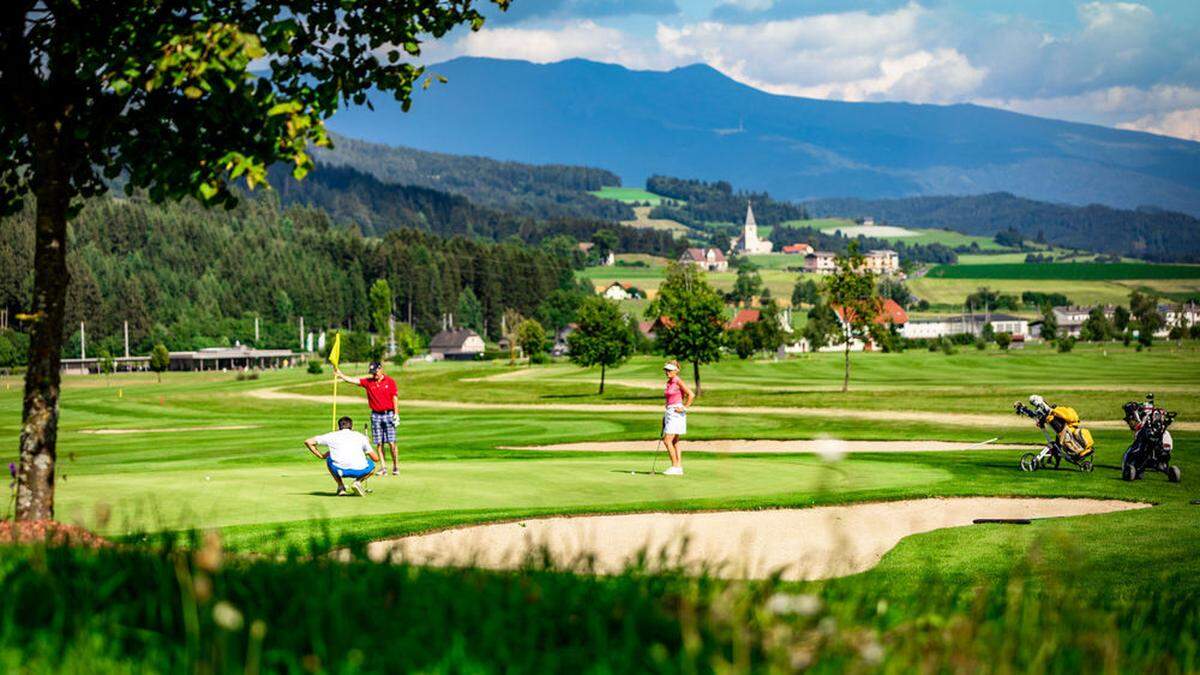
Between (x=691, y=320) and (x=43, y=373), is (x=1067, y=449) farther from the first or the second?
(x=691, y=320)

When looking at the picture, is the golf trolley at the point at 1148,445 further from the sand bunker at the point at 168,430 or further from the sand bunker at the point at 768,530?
the sand bunker at the point at 168,430

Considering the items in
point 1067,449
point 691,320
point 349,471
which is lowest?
point 1067,449

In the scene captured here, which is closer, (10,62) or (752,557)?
(10,62)

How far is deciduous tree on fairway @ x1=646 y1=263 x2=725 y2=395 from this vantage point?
7569cm

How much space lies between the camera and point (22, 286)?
19488 centimetres

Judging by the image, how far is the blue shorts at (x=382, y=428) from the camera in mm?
26031

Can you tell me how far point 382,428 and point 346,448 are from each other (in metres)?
4.69

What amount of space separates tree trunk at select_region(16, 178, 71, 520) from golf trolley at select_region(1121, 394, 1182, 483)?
21.3m

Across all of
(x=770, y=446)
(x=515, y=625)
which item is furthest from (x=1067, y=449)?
(x=515, y=625)

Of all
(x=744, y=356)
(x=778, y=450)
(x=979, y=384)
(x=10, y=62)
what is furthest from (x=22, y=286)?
(x=10, y=62)

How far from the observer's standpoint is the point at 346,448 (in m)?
21.4

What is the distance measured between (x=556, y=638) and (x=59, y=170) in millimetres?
9523

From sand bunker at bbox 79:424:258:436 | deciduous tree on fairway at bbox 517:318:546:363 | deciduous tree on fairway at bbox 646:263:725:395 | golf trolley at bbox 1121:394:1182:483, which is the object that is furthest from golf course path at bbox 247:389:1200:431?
deciduous tree on fairway at bbox 517:318:546:363

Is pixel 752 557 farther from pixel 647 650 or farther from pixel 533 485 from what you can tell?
pixel 647 650
